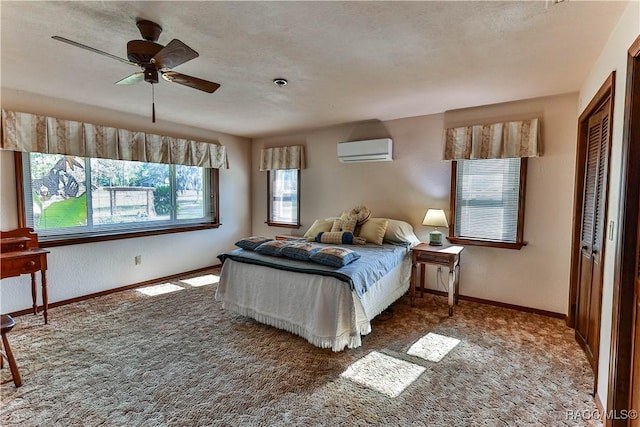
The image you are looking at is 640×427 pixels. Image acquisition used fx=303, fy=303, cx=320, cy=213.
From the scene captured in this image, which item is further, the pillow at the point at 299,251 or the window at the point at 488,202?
the window at the point at 488,202

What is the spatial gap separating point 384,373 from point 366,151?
2.88 metres

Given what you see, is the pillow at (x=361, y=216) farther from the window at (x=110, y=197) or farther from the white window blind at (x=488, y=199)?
the window at (x=110, y=197)

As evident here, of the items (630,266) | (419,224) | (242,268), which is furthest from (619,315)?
(242,268)

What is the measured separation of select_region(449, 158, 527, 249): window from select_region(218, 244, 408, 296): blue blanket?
36.7 inches

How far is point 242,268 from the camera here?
308 cm

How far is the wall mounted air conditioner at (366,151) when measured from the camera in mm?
4152

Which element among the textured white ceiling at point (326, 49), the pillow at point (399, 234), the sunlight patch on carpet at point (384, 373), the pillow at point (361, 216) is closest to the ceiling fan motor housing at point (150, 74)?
the textured white ceiling at point (326, 49)

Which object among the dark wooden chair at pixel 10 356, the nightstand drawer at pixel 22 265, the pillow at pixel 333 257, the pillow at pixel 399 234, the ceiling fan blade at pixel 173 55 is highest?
the ceiling fan blade at pixel 173 55

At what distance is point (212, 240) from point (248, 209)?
97 cm

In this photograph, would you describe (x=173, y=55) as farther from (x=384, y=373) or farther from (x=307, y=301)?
(x=384, y=373)

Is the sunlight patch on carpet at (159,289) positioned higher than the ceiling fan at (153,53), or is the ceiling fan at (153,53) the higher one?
the ceiling fan at (153,53)

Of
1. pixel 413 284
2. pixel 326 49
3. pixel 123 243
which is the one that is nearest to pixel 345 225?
pixel 413 284

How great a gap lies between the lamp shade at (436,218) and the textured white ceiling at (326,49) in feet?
4.15

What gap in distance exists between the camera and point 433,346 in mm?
2658
